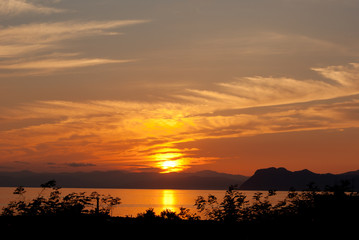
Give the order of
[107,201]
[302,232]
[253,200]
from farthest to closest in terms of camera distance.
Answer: [107,201] < [253,200] < [302,232]

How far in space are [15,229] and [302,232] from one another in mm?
14699

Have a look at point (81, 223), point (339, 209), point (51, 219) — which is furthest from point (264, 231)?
point (51, 219)

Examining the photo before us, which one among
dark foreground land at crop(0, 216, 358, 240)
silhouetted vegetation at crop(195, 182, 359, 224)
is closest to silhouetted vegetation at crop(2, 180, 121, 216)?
dark foreground land at crop(0, 216, 358, 240)

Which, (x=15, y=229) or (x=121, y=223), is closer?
(x=15, y=229)

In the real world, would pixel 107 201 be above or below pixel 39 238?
above

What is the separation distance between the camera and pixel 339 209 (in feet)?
88.6

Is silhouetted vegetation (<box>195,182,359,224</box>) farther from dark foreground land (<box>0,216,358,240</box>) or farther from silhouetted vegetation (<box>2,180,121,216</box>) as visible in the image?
silhouetted vegetation (<box>2,180,121,216</box>)

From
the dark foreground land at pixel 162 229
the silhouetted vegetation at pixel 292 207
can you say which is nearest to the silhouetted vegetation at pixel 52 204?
the dark foreground land at pixel 162 229

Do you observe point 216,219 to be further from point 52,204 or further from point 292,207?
point 52,204

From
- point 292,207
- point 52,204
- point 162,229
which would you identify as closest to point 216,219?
point 292,207

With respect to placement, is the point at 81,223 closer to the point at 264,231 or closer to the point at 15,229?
the point at 15,229

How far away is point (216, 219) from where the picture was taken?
33.2 m

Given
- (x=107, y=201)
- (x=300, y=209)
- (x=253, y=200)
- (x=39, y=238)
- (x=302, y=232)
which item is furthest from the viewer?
(x=107, y=201)

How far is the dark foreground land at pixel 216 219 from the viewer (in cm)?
2573
